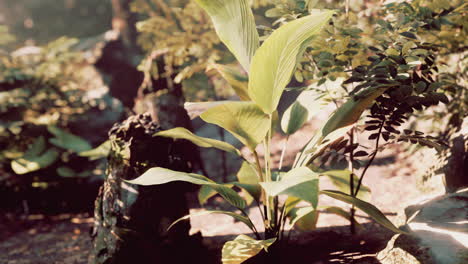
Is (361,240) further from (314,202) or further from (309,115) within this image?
(314,202)

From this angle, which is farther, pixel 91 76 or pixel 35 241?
pixel 91 76

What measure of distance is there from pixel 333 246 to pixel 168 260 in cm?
117

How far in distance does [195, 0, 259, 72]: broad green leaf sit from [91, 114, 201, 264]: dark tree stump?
91 cm

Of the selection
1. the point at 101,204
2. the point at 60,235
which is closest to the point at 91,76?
the point at 60,235

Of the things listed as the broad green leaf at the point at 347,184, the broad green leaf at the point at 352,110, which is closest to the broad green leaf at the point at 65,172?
the broad green leaf at the point at 347,184

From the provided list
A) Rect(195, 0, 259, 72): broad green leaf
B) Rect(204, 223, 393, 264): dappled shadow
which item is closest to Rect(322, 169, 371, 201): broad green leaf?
Rect(204, 223, 393, 264): dappled shadow

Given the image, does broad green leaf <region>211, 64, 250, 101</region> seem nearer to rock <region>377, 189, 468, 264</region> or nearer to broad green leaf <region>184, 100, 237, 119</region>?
broad green leaf <region>184, 100, 237, 119</region>

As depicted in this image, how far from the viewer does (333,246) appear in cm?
251

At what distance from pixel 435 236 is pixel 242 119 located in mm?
1288

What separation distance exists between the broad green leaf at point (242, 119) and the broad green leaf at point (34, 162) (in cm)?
331

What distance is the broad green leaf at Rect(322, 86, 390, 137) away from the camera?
198 centimetres

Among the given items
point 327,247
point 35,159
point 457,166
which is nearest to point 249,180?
point 327,247

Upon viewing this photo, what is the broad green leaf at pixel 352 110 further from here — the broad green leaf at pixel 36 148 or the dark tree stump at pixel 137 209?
the broad green leaf at pixel 36 148

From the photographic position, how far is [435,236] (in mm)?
1999
